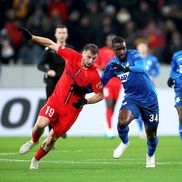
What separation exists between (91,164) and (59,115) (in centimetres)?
131

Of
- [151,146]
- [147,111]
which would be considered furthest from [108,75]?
[151,146]

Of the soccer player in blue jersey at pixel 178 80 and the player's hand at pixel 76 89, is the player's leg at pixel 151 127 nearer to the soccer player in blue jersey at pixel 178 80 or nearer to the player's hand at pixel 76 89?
the player's hand at pixel 76 89

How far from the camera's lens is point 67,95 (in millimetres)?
12656

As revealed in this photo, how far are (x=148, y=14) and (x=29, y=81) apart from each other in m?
5.23

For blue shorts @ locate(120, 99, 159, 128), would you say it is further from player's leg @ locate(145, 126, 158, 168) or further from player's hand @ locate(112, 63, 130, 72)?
player's hand @ locate(112, 63, 130, 72)

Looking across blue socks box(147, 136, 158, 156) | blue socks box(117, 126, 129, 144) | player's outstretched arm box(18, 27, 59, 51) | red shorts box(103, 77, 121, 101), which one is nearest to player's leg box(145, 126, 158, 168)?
blue socks box(147, 136, 158, 156)

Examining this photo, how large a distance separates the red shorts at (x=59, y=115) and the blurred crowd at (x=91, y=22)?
10853 mm

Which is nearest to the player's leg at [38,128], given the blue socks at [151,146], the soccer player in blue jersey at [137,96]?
the soccer player in blue jersey at [137,96]

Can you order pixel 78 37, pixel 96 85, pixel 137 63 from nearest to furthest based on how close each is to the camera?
pixel 96 85 < pixel 137 63 < pixel 78 37

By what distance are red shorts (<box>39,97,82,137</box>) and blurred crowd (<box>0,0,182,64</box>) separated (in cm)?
1085

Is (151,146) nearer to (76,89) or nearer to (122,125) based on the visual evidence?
(122,125)

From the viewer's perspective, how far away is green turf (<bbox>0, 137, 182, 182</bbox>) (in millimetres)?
11266

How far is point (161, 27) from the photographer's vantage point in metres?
25.8

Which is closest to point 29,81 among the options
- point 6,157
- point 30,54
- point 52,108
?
point 30,54
